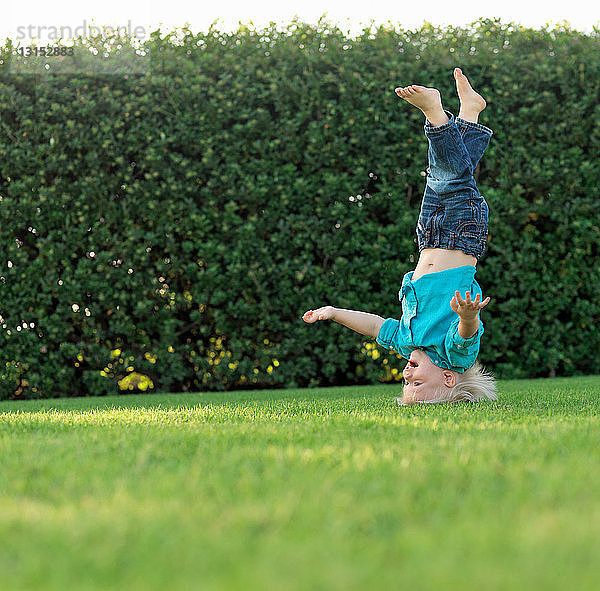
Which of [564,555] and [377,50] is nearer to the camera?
[564,555]

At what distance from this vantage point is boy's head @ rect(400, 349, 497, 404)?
14.5ft

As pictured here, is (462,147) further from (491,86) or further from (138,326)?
(138,326)

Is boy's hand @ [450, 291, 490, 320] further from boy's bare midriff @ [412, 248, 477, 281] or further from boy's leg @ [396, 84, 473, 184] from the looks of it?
boy's leg @ [396, 84, 473, 184]

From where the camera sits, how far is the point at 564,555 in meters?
1.36

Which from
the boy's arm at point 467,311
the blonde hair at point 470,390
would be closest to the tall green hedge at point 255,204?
the blonde hair at point 470,390

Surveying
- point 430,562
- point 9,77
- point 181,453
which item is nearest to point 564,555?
point 430,562

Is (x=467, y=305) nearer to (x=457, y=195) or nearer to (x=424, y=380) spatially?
(x=424, y=380)

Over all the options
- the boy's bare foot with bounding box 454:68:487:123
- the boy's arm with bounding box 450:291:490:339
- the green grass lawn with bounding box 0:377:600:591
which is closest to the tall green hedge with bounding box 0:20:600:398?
the boy's bare foot with bounding box 454:68:487:123

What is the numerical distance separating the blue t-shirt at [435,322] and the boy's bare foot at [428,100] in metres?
0.95

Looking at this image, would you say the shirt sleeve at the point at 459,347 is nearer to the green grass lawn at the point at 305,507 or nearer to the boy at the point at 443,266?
the boy at the point at 443,266

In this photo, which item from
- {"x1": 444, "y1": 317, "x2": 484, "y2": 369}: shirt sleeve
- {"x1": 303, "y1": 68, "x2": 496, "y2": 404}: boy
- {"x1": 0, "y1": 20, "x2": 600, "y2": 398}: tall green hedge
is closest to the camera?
{"x1": 444, "y1": 317, "x2": 484, "y2": 369}: shirt sleeve

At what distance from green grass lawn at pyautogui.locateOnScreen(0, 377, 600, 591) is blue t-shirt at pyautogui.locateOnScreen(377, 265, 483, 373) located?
135 centimetres

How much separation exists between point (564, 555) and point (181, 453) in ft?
4.72

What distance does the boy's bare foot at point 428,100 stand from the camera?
434cm
